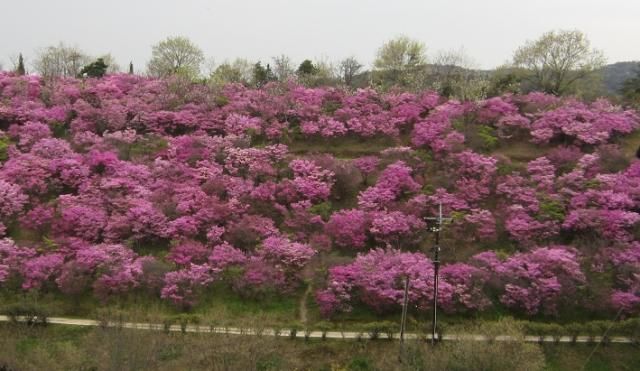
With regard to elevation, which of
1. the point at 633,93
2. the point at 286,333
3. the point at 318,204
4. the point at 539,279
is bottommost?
the point at 286,333

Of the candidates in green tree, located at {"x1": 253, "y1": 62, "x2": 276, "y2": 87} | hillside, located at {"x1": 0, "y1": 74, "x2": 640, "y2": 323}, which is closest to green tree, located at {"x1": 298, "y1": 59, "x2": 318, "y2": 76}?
green tree, located at {"x1": 253, "y1": 62, "x2": 276, "y2": 87}

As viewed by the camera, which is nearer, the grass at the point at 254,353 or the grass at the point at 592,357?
the grass at the point at 254,353

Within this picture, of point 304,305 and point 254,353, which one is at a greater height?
point 254,353

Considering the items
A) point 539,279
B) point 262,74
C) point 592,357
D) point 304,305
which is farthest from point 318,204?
point 262,74

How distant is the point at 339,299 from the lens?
23.8m

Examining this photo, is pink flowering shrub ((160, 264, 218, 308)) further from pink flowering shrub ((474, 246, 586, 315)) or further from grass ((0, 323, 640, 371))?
pink flowering shrub ((474, 246, 586, 315))

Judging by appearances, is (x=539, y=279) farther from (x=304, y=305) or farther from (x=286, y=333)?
(x=286, y=333)

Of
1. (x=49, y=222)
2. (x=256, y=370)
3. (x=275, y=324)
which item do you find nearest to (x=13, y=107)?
(x=49, y=222)

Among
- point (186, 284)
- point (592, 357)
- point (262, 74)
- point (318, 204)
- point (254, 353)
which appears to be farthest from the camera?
point (262, 74)

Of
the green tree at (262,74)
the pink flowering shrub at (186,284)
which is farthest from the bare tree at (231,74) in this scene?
the pink flowering shrub at (186,284)

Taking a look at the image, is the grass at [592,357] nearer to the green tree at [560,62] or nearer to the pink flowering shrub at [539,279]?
the pink flowering shrub at [539,279]

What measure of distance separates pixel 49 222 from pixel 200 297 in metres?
9.32

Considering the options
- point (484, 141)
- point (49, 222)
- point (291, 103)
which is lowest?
point (49, 222)

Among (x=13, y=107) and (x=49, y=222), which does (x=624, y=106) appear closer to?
(x=49, y=222)
